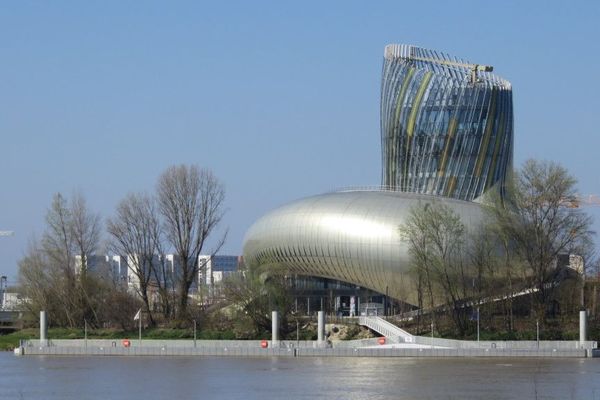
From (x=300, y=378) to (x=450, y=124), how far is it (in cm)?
5503

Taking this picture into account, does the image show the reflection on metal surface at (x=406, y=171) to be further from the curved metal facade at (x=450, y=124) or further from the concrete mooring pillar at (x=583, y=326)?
the concrete mooring pillar at (x=583, y=326)

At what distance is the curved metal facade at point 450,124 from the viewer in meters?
111

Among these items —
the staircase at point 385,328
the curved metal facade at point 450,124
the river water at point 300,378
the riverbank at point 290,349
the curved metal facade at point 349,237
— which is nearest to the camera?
the river water at point 300,378

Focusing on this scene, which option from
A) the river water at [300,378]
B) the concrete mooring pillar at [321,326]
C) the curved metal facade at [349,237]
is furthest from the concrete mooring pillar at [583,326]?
the curved metal facade at [349,237]

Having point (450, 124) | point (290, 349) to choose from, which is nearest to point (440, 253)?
point (290, 349)

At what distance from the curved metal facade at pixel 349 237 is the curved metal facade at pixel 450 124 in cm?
497

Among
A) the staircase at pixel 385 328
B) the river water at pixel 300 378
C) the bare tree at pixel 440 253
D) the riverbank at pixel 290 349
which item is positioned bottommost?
the river water at pixel 300 378

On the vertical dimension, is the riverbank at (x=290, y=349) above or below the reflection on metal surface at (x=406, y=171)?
below

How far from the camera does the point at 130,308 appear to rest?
3871 inches

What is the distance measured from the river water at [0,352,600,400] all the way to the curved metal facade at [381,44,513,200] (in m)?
38.6

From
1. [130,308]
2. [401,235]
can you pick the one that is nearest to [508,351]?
[401,235]

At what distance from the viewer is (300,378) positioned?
195ft

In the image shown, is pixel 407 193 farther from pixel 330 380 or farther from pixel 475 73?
pixel 330 380

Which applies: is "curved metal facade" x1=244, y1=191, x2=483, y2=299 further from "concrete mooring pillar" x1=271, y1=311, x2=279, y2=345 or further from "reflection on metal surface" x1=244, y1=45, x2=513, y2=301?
"concrete mooring pillar" x1=271, y1=311, x2=279, y2=345
